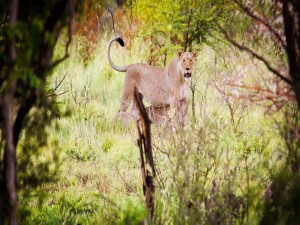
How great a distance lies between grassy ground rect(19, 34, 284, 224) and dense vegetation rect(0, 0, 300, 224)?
20mm

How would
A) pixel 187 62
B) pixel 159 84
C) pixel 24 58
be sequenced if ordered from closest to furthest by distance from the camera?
pixel 24 58 → pixel 187 62 → pixel 159 84

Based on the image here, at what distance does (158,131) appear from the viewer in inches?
253

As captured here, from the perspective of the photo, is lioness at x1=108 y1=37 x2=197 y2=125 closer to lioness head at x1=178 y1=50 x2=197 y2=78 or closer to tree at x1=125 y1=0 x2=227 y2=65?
lioness head at x1=178 y1=50 x2=197 y2=78

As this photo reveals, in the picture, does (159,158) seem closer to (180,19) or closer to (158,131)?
(158,131)

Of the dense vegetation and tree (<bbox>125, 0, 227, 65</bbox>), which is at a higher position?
tree (<bbox>125, 0, 227, 65</bbox>)

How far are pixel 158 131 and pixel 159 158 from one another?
249 millimetres

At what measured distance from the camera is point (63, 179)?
7.19m

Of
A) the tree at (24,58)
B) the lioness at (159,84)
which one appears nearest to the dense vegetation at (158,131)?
the tree at (24,58)

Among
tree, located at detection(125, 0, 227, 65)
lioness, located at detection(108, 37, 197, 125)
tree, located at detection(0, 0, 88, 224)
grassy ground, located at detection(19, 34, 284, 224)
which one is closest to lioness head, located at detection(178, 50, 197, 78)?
lioness, located at detection(108, 37, 197, 125)

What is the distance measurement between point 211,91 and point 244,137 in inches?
108

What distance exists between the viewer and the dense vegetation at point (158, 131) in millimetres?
3424

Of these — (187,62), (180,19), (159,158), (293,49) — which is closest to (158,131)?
(159,158)

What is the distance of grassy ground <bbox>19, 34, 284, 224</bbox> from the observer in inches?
182

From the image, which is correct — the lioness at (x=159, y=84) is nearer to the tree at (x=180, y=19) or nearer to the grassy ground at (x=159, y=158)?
the grassy ground at (x=159, y=158)
